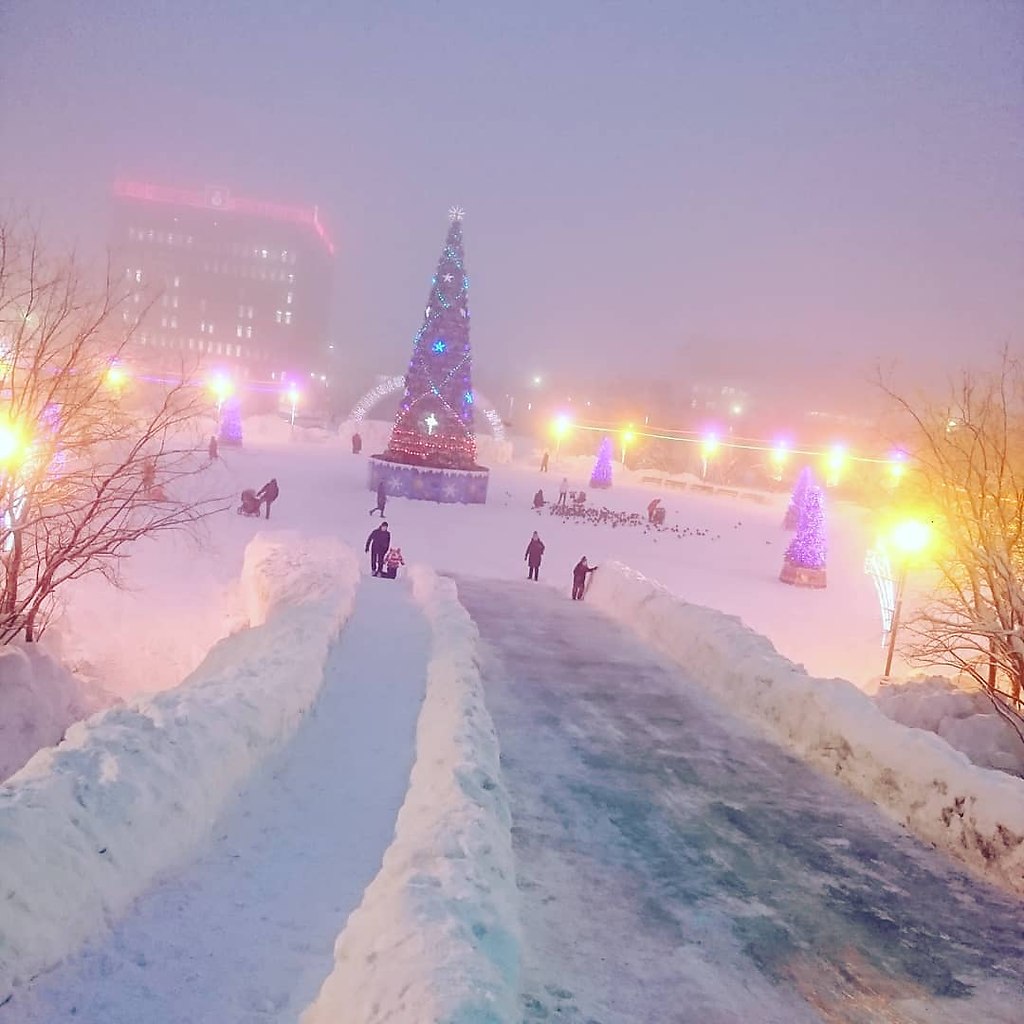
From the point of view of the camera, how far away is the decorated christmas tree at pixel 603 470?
42.8 meters

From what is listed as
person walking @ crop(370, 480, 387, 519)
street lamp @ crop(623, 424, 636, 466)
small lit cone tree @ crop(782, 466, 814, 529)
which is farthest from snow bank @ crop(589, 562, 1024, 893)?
street lamp @ crop(623, 424, 636, 466)

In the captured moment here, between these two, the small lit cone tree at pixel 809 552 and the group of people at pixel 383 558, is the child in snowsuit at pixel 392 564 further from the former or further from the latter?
the small lit cone tree at pixel 809 552

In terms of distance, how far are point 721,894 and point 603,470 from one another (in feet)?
125

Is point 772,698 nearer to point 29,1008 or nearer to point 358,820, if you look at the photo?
point 358,820

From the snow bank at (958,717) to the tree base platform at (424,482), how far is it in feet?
62.7

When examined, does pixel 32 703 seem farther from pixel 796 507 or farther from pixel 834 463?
pixel 834 463

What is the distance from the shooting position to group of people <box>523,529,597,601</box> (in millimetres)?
17484

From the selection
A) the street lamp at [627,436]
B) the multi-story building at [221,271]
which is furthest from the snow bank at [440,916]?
the multi-story building at [221,271]

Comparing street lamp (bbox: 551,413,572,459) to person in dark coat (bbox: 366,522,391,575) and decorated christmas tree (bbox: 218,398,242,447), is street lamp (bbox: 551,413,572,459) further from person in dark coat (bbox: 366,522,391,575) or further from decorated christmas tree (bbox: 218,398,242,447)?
person in dark coat (bbox: 366,522,391,575)

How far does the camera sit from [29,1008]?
3.69m

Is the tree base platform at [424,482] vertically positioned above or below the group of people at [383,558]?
above

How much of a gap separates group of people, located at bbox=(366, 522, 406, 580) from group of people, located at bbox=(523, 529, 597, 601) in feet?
13.5

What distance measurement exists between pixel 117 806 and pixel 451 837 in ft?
7.24

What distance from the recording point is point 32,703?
10.3m
